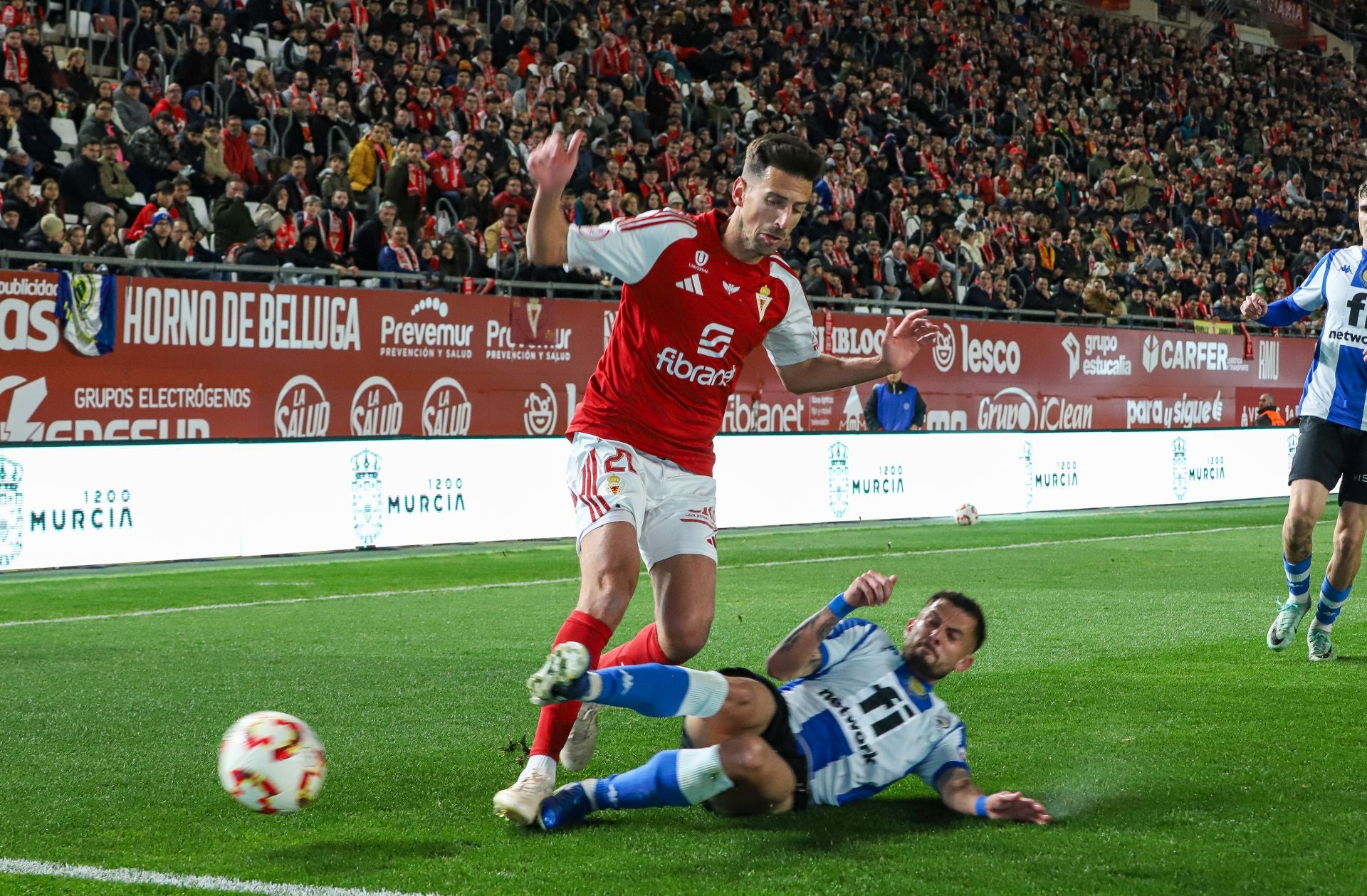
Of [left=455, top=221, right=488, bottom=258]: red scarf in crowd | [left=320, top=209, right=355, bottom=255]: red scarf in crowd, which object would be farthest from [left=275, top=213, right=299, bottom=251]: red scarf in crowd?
[left=455, top=221, right=488, bottom=258]: red scarf in crowd

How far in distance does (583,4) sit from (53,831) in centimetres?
2022

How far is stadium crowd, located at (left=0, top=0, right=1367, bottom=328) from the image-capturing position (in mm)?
16562

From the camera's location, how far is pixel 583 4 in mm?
23375

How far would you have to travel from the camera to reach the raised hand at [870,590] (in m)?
4.84

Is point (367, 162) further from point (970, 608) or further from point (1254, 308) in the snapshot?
point (970, 608)

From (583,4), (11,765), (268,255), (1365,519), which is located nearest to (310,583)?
(268,255)

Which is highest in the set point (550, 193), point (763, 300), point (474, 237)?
point (550, 193)

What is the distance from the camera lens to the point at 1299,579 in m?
8.42

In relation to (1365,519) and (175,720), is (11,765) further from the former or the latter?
(1365,519)

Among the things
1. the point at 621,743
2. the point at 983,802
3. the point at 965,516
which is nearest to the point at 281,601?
the point at 621,743

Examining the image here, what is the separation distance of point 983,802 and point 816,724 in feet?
1.74

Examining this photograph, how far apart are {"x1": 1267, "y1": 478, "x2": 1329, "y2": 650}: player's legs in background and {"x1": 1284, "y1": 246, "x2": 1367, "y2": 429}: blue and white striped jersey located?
40 centimetres

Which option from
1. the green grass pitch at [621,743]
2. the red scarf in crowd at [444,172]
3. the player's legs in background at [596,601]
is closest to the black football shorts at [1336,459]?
the green grass pitch at [621,743]

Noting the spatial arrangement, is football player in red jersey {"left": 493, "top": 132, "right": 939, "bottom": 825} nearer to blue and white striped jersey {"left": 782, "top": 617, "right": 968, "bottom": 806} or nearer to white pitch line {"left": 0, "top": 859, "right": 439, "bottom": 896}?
blue and white striped jersey {"left": 782, "top": 617, "right": 968, "bottom": 806}
